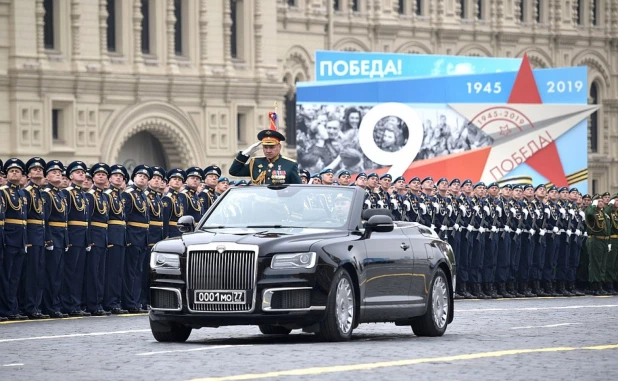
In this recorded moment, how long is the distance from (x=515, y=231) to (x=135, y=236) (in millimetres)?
10756

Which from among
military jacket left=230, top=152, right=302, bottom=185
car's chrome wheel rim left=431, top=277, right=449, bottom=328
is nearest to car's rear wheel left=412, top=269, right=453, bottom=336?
car's chrome wheel rim left=431, top=277, right=449, bottom=328

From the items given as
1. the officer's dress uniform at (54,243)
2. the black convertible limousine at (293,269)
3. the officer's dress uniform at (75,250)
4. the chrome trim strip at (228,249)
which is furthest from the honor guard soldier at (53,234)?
the chrome trim strip at (228,249)

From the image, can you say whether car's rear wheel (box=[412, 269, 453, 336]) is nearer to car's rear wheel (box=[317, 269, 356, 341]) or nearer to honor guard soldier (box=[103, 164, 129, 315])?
car's rear wheel (box=[317, 269, 356, 341])

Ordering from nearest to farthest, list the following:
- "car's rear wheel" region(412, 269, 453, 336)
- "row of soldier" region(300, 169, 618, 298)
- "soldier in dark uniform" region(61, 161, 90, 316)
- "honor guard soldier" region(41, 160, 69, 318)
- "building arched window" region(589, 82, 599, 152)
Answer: "car's rear wheel" region(412, 269, 453, 336) < "honor guard soldier" region(41, 160, 69, 318) < "soldier in dark uniform" region(61, 161, 90, 316) < "row of soldier" region(300, 169, 618, 298) < "building arched window" region(589, 82, 599, 152)

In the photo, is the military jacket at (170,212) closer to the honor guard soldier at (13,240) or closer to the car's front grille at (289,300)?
the honor guard soldier at (13,240)

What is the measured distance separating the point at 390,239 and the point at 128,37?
40.9 m

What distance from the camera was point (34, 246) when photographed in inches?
925

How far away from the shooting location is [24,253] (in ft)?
76.5

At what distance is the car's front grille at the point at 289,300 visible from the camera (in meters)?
17.6

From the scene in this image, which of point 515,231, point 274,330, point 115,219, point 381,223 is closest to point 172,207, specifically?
point 115,219

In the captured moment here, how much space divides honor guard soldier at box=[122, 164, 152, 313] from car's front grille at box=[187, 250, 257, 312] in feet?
24.2

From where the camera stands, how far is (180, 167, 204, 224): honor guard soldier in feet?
84.6

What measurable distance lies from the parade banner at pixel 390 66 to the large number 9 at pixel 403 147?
1560 millimetres

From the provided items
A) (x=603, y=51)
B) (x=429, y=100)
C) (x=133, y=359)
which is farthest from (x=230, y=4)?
(x=133, y=359)
